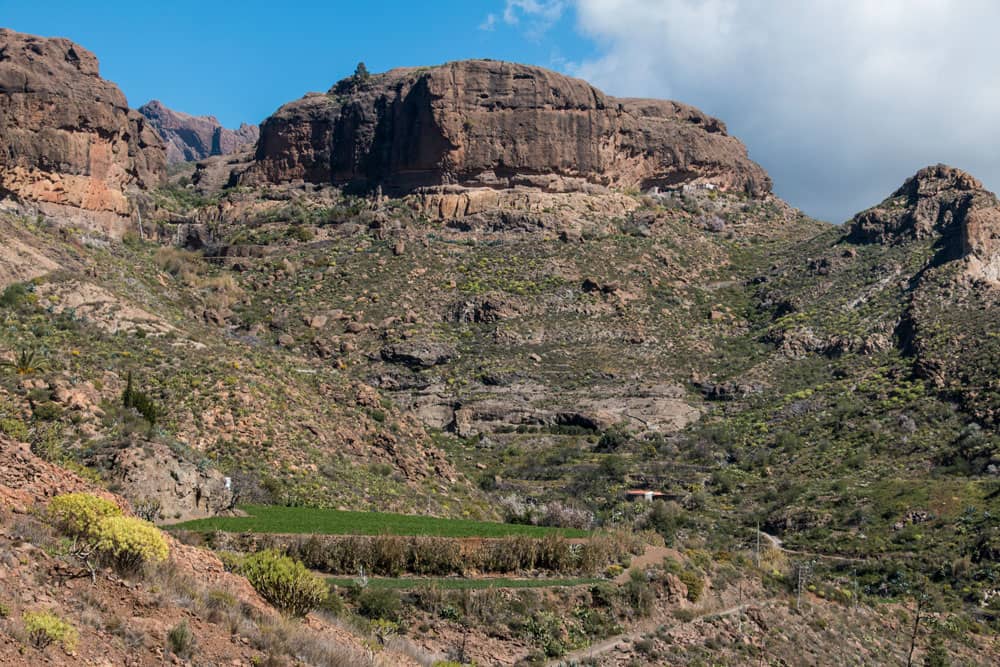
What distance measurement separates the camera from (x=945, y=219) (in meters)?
63.5

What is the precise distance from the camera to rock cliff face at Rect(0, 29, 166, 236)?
5550 cm

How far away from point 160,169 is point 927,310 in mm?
60707

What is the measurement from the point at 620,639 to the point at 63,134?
51772mm

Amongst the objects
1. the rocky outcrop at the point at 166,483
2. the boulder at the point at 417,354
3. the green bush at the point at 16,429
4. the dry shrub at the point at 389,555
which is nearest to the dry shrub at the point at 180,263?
the boulder at the point at 417,354

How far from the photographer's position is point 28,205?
5450cm

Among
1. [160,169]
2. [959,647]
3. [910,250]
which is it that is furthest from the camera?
[160,169]

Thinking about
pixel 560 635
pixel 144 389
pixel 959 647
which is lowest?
pixel 959 647

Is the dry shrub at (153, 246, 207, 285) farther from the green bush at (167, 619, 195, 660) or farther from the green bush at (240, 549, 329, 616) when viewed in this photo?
the green bush at (167, 619, 195, 660)

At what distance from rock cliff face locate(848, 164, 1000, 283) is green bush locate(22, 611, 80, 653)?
57118mm

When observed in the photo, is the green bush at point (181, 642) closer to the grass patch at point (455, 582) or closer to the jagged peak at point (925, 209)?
the grass patch at point (455, 582)

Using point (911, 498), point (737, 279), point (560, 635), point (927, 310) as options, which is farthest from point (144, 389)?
point (737, 279)

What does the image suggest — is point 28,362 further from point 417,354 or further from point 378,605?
point 417,354

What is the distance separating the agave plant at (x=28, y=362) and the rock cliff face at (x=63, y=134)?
96.2 ft

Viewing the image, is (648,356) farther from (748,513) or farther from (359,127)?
(359,127)
